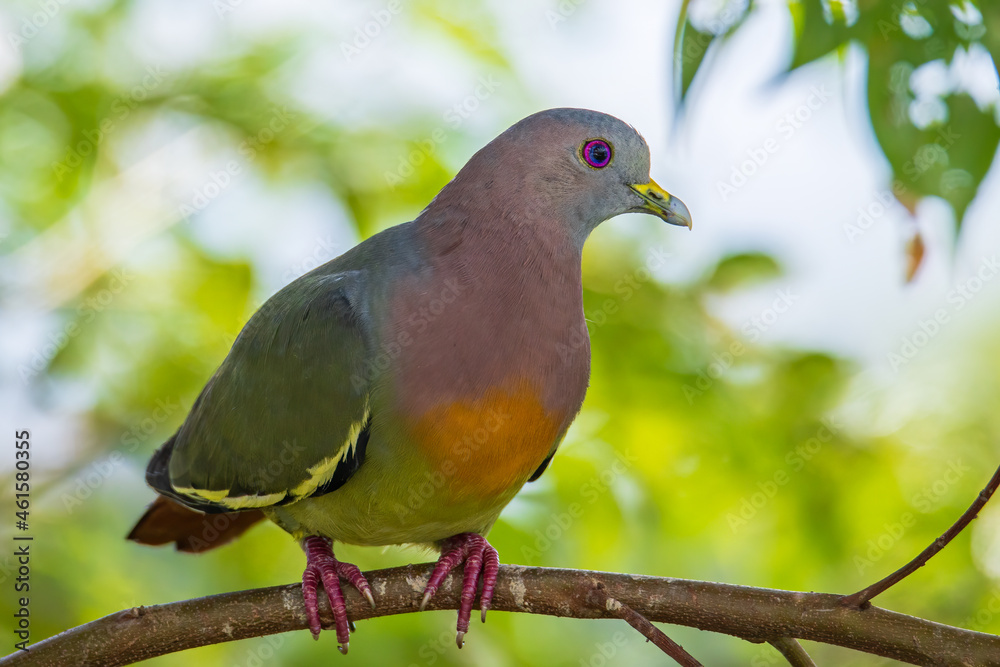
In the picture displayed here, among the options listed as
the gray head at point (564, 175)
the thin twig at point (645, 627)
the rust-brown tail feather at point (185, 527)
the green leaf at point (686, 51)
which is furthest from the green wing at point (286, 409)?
the green leaf at point (686, 51)

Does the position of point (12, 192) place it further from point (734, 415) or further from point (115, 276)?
point (734, 415)

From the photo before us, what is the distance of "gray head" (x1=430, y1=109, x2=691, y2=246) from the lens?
238 cm

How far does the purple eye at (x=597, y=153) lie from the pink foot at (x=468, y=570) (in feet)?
3.50

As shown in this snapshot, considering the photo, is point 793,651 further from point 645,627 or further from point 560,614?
point 560,614

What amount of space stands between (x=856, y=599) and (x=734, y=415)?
1097mm

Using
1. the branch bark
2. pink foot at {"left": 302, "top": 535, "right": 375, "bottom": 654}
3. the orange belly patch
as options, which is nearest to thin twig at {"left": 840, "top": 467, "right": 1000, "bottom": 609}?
the branch bark

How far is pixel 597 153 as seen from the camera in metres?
2.45

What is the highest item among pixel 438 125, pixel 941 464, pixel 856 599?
pixel 438 125

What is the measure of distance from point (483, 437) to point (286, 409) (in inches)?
22.7

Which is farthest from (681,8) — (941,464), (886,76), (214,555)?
(214,555)

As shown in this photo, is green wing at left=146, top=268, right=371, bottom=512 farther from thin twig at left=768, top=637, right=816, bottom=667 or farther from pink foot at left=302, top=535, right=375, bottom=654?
thin twig at left=768, top=637, right=816, bottom=667

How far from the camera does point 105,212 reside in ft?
10.9

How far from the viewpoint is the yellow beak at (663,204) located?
2.49m

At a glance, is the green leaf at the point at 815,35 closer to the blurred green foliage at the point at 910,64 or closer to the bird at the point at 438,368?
the blurred green foliage at the point at 910,64
